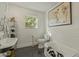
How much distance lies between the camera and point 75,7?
2076 millimetres

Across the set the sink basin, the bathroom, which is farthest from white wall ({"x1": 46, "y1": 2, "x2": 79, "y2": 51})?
the sink basin

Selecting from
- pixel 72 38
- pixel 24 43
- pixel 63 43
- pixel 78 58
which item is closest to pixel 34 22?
pixel 24 43

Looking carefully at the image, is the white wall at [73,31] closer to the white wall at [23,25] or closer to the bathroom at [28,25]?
the bathroom at [28,25]

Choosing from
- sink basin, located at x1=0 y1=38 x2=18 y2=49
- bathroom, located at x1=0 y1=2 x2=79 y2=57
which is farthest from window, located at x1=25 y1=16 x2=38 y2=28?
sink basin, located at x1=0 y1=38 x2=18 y2=49

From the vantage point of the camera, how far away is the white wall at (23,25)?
4.42m

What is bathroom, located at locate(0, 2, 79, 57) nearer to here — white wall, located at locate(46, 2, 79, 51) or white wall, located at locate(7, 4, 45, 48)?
white wall, located at locate(7, 4, 45, 48)

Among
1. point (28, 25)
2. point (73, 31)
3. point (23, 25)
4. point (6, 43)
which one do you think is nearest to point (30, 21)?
point (28, 25)

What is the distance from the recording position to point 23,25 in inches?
182

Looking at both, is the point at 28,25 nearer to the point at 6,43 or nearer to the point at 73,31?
the point at 6,43

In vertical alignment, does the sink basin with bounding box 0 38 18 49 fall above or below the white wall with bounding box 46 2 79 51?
below

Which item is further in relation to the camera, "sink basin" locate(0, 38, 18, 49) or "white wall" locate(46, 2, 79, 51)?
"white wall" locate(46, 2, 79, 51)

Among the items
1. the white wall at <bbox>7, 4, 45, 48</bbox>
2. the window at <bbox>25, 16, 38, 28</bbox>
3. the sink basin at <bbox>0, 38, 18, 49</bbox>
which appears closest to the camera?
the sink basin at <bbox>0, 38, 18, 49</bbox>

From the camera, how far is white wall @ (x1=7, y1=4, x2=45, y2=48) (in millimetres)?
4422

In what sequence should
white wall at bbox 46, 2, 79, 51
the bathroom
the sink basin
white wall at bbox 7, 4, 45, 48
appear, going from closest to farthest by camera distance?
the sink basin → white wall at bbox 46, 2, 79, 51 → the bathroom → white wall at bbox 7, 4, 45, 48
